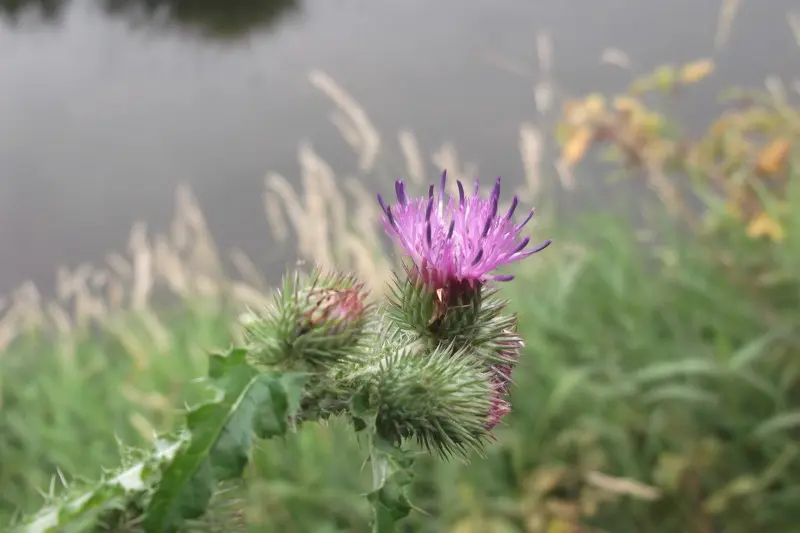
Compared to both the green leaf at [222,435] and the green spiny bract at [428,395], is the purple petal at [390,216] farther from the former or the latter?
the green leaf at [222,435]

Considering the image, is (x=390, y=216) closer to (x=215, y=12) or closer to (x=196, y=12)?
(x=215, y=12)

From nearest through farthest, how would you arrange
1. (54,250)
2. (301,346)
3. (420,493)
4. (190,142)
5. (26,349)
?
1. (301,346)
2. (420,493)
3. (26,349)
4. (54,250)
5. (190,142)

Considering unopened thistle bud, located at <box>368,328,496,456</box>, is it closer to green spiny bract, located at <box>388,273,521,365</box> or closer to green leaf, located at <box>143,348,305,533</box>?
green spiny bract, located at <box>388,273,521,365</box>

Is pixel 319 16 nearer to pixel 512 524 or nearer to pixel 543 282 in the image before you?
pixel 543 282

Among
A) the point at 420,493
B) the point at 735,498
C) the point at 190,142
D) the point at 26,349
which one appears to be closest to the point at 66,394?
the point at 26,349

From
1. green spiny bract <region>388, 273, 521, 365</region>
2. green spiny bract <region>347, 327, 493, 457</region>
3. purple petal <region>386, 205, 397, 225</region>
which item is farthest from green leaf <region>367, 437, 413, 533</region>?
purple petal <region>386, 205, 397, 225</region>

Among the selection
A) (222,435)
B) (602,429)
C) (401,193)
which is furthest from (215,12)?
(222,435)
